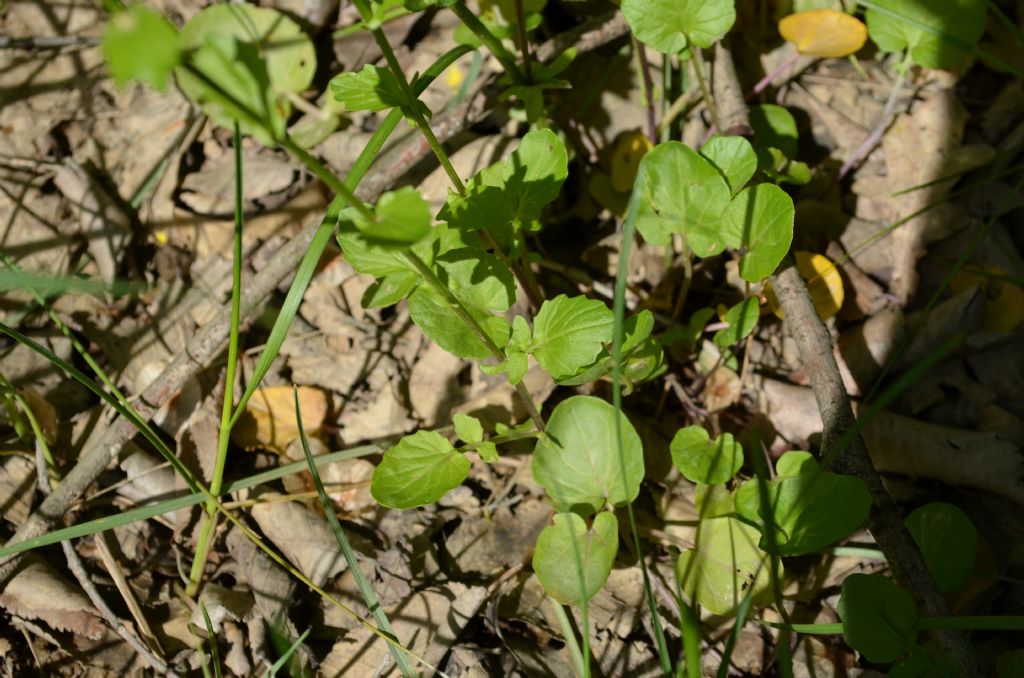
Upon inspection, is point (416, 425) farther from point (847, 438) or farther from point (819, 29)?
point (819, 29)

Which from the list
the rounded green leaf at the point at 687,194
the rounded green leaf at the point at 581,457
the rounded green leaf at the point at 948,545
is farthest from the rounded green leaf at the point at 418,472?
the rounded green leaf at the point at 948,545

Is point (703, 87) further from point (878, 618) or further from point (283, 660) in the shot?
point (283, 660)

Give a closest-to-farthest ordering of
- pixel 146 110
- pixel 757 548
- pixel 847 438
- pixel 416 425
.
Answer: pixel 847 438 → pixel 757 548 → pixel 416 425 → pixel 146 110

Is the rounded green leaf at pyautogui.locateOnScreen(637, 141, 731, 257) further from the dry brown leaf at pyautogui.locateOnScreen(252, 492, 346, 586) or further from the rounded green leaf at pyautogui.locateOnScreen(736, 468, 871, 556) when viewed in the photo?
the dry brown leaf at pyautogui.locateOnScreen(252, 492, 346, 586)

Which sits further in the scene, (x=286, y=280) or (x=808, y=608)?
(x=286, y=280)

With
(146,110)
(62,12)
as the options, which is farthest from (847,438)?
(62,12)

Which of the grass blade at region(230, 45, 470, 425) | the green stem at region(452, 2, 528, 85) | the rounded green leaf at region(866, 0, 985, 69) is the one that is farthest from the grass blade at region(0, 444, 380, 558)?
the rounded green leaf at region(866, 0, 985, 69)
